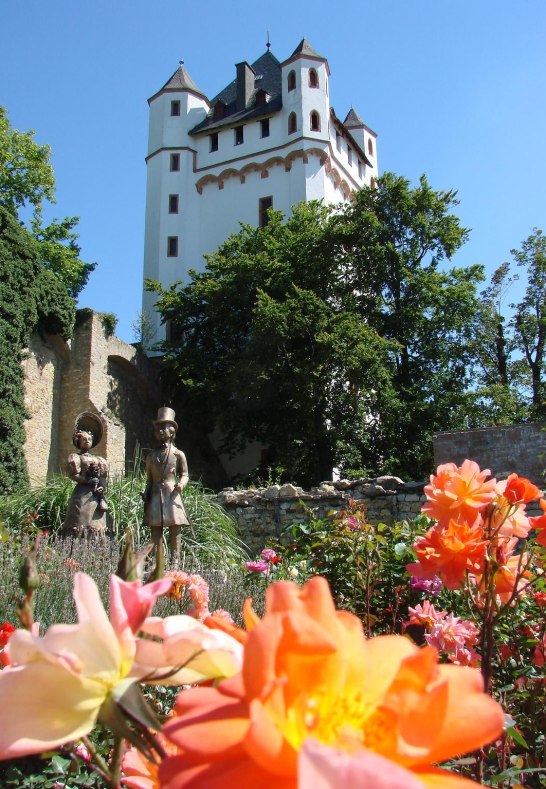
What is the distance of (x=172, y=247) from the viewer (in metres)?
29.8

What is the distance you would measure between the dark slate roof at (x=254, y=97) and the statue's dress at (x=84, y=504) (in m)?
25.2

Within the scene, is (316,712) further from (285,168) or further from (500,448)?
(285,168)

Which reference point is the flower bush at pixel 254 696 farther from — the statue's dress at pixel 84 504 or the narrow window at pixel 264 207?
the narrow window at pixel 264 207

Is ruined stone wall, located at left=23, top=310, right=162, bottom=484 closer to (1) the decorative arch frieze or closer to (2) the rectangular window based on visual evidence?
(2) the rectangular window

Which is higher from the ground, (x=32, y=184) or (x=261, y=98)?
(x=261, y=98)

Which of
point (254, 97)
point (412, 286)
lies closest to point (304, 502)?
point (412, 286)

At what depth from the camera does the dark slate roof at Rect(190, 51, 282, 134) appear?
30.6 metres

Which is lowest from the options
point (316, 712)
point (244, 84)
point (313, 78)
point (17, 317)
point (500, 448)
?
point (316, 712)

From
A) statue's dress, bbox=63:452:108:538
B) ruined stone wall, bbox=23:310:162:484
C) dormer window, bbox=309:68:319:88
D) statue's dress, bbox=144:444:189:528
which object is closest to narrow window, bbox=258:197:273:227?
dormer window, bbox=309:68:319:88

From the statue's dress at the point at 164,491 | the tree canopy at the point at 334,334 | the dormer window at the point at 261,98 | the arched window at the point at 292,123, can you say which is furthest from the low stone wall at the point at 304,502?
the dormer window at the point at 261,98

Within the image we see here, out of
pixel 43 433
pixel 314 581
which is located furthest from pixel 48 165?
pixel 314 581

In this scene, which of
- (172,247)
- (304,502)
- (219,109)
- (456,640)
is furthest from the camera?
(219,109)

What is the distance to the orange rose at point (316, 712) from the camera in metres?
0.39

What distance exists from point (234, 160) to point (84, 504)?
24.6m
